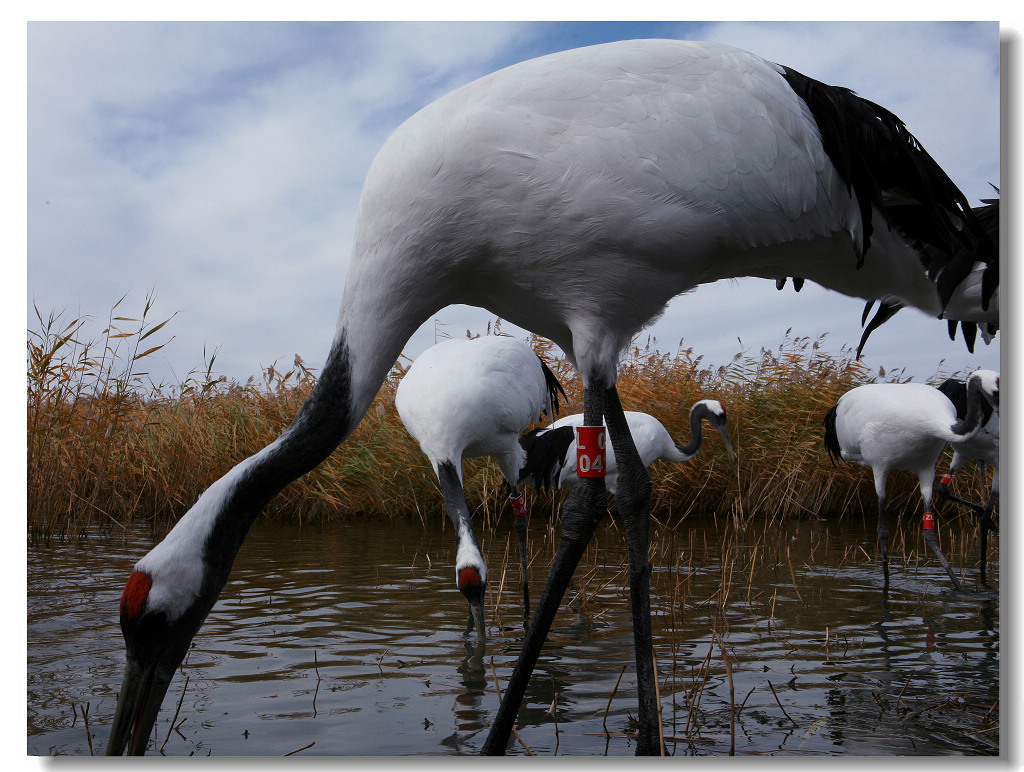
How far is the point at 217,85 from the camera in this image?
118 inches

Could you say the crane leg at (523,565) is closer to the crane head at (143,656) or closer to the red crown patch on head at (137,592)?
the crane head at (143,656)

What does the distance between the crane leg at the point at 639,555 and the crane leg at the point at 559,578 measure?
66 millimetres

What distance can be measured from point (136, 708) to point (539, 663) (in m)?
1.48

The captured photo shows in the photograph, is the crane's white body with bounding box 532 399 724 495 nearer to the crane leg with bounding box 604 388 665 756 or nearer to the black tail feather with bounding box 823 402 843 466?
the black tail feather with bounding box 823 402 843 466

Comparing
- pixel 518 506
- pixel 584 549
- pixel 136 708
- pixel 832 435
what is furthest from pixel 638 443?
pixel 136 708

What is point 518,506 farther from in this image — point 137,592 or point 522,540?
point 137,592

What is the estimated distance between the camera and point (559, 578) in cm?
237

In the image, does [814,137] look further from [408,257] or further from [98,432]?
[98,432]

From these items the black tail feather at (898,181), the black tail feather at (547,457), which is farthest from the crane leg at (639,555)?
the black tail feather at (547,457)

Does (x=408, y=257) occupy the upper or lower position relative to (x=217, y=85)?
lower

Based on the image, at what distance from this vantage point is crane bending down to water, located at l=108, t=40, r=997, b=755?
2145mm
